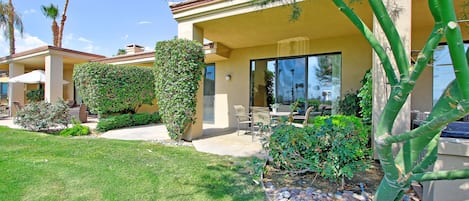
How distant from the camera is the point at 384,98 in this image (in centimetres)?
457

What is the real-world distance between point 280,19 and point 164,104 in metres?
3.95

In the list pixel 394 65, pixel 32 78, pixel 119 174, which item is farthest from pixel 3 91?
pixel 394 65

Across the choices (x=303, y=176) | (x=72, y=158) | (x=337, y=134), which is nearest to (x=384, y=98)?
(x=337, y=134)

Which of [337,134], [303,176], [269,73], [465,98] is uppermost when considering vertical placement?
[269,73]

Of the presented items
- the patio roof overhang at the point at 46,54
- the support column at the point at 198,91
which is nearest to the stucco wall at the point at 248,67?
the support column at the point at 198,91

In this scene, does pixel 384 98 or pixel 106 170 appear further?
pixel 384 98

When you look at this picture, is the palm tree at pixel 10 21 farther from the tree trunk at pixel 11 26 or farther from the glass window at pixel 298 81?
the glass window at pixel 298 81

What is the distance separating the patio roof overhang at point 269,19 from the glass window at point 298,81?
3.20 feet

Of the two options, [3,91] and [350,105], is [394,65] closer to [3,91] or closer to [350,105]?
[350,105]

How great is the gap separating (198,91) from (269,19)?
280cm

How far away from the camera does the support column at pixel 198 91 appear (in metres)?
6.93

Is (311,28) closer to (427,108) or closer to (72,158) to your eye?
(427,108)

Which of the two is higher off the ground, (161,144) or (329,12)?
(329,12)

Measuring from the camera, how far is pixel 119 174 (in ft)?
12.8
